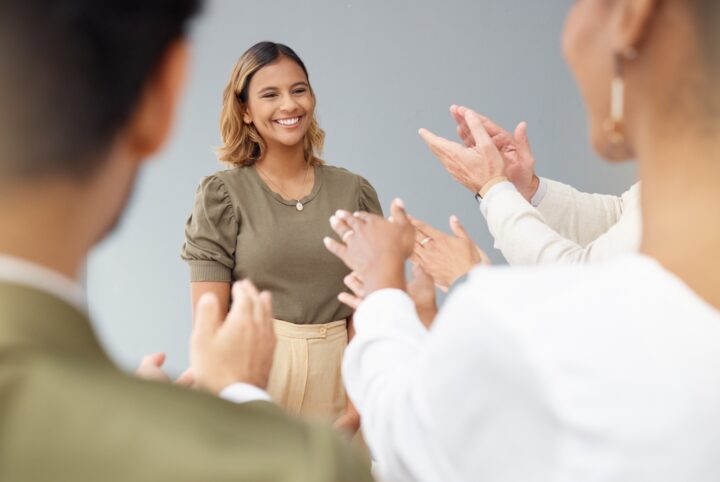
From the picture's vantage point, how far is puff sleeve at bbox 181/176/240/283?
1.94m

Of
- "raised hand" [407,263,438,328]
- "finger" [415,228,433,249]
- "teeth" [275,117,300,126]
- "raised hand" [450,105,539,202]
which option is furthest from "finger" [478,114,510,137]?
"teeth" [275,117,300,126]

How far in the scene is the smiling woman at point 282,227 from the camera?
1.93 metres

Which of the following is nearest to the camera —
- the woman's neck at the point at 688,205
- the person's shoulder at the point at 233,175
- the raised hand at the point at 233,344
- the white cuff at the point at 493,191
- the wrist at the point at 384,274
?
the woman's neck at the point at 688,205

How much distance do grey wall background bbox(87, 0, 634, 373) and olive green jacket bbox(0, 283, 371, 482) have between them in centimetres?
260

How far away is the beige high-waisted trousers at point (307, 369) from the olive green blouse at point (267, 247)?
0.04 m

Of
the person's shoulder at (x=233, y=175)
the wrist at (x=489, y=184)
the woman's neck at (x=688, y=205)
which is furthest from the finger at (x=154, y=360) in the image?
the person's shoulder at (x=233, y=175)

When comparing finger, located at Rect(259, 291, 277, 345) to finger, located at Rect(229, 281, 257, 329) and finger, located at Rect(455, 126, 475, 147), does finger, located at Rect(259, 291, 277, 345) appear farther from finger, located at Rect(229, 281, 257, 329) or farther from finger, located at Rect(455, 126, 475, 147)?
finger, located at Rect(455, 126, 475, 147)

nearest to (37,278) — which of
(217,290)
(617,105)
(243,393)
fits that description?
(243,393)

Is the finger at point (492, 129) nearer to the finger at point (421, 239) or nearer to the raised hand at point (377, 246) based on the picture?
the finger at point (421, 239)

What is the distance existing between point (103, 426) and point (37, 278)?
0.31 ft

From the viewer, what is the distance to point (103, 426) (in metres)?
0.40

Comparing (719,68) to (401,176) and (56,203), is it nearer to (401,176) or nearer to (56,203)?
(56,203)

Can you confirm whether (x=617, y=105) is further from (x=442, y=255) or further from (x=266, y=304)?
(x=442, y=255)

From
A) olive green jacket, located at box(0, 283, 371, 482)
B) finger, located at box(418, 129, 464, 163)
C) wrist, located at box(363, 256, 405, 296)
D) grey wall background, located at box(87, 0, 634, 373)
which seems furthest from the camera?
grey wall background, located at box(87, 0, 634, 373)
